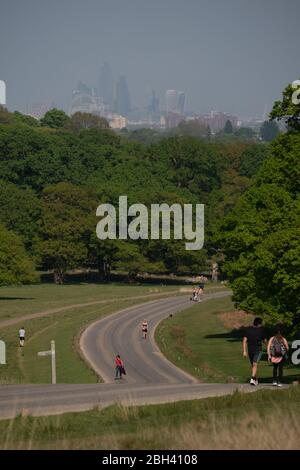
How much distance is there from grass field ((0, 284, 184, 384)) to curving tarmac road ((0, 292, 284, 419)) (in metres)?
1.24

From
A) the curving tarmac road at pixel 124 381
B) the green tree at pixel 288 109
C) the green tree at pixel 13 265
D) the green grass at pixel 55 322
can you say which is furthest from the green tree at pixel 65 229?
the green tree at pixel 288 109

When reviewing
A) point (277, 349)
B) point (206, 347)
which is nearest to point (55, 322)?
point (206, 347)

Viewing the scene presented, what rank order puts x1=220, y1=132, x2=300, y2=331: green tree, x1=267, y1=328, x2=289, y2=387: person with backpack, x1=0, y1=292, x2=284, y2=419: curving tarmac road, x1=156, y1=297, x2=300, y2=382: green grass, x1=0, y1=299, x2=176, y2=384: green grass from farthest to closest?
x1=0, y1=299, x2=176, y2=384: green grass, x1=156, y1=297, x2=300, y2=382: green grass, x1=220, y1=132, x2=300, y2=331: green tree, x1=267, y1=328, x2=289, y2=387: person with backpack, x1=0, y1=292, x2=284, y2=419: curving tarmac road

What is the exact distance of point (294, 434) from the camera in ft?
57.1

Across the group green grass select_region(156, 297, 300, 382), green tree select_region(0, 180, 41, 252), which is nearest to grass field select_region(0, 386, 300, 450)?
green grass select_region(156, 297, 300, 382)

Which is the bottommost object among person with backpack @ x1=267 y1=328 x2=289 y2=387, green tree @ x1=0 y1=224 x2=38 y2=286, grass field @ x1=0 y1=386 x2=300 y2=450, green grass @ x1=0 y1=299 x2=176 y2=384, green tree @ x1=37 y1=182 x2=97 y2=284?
green grass @ x1=0 y1=299 x2=176 y2=384

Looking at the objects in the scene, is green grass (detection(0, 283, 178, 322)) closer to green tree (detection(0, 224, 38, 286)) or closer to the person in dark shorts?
green tree (detection(0, 224, 38, 286))

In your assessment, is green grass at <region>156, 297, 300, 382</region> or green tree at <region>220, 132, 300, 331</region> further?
green grass at <region>156, 297, 300, 382</region>

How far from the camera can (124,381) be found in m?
36.3

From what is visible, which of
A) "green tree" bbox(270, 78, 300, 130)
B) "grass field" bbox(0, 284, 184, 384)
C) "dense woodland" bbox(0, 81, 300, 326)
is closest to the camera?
"dense woodland" bbox(0, 81, 300, 326)

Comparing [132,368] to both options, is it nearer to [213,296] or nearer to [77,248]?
[213,296]

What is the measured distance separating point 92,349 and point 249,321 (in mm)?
19082

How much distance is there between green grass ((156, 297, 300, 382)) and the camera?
4719 centimetres

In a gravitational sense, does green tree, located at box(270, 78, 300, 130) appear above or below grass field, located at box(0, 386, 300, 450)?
above
